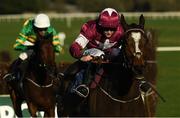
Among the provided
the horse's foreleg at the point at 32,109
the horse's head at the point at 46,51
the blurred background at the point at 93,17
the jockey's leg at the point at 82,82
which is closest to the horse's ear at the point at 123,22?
the jockey's leg at the point at 82,82

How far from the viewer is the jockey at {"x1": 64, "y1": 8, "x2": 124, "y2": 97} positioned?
5754 millimetres

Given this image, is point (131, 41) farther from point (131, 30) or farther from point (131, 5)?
point (131, 5)

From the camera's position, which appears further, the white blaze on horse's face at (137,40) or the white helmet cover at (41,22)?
the white helmet cover at (41,22)

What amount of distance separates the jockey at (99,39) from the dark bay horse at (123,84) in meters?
0.14

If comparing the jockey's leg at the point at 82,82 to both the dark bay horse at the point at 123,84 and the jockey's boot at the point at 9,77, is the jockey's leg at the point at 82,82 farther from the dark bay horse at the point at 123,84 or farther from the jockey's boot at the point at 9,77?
the jockey's boot at the point at 9,77

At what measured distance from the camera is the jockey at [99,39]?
575 cm

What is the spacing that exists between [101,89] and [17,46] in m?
3.79

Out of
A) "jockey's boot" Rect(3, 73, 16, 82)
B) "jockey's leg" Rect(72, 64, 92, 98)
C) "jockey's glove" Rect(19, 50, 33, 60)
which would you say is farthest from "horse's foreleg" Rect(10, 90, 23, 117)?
"jockey's leg" Rect(72, 64, 92, 98)

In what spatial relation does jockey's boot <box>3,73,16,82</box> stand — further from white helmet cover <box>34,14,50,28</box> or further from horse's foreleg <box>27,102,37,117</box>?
white helmet cover <box>34,14,50,28</box>

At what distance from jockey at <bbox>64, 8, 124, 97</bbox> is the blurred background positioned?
2.91 m

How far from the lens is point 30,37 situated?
29.6 feet

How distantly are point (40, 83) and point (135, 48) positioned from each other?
3948 millimetres

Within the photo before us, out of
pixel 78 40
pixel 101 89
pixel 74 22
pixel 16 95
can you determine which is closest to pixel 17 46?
pixel 16 95

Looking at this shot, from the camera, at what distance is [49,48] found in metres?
8.30
